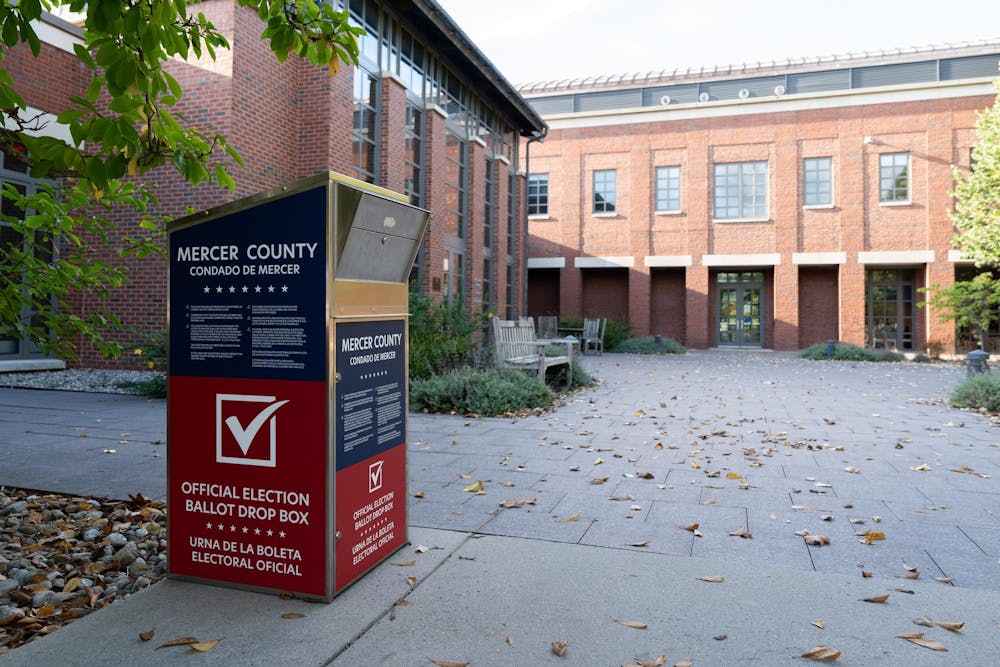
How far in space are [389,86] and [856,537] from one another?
42.6 feet

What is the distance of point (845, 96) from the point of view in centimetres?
2459

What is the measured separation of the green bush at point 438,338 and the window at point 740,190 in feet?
54.5

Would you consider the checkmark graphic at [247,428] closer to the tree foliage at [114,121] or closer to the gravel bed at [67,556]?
the gravel bed at [67,556]

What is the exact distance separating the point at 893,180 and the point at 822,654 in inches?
1014

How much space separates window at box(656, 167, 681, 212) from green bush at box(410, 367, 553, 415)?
751 inches

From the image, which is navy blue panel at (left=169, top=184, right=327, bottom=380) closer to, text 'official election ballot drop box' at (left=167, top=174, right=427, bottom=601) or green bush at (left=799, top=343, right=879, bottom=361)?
text 'official election ballot drop box' at (left=167, top=174, right=427, bottom=601)

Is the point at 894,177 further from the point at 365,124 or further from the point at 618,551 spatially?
the point at 618,551

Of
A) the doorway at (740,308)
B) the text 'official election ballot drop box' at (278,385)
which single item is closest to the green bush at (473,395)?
the text 'official election ballot drop box' at (278,385)

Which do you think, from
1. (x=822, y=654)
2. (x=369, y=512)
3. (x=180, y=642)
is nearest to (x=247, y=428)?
(x=369, y=512)

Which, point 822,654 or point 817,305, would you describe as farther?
point 817,305

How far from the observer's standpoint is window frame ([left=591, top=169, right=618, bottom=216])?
88.7 feet

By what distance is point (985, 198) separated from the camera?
19.6 meters

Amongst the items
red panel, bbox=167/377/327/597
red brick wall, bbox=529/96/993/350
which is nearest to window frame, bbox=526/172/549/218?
red brick wall, bbox=529/96/993/350

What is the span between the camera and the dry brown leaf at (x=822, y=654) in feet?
8.05
